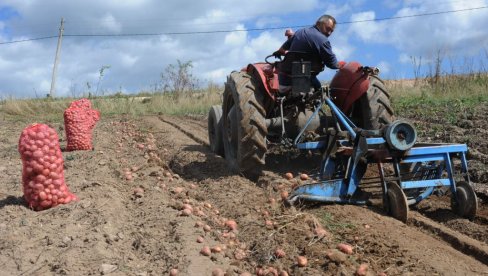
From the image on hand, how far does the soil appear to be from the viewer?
133 inches

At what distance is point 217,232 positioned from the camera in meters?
4.00

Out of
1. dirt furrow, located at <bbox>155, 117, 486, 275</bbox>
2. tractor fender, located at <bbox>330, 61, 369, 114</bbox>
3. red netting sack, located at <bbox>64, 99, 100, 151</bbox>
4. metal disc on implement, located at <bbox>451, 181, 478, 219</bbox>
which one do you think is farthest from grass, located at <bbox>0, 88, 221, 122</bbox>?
metal disc on implement, located at <bbox>451, 181, 478, 219</bbox>

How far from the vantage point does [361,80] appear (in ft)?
18.7

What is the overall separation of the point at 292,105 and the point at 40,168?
117 inches

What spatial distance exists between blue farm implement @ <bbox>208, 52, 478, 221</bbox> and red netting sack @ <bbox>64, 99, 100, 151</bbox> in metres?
2.22

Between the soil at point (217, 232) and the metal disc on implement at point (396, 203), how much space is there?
9cm

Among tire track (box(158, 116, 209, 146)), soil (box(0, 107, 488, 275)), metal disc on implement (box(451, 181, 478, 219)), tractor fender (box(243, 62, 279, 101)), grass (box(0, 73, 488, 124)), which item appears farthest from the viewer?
grass (box(0, 73, 488, 124))

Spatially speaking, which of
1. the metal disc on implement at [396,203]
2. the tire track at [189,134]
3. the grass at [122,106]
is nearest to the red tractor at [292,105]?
the metal disc on implement at [396,203]

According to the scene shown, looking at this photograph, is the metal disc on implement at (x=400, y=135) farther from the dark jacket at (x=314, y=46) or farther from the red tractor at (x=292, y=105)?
the dark jacket at (x=314, y=46)

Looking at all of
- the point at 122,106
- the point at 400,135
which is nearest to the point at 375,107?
the point at 400,135

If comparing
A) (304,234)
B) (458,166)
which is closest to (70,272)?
(304,234)

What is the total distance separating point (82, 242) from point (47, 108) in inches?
566

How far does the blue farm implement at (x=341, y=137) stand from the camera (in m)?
4.51

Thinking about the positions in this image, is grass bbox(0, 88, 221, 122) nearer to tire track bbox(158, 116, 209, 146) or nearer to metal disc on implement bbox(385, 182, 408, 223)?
tire track bbox(158, 116, 209, 146)
